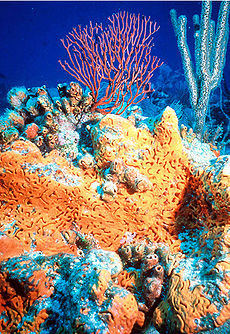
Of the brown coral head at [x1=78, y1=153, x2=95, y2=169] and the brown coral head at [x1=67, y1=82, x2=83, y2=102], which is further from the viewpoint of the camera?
the brown coral head at [x1=67, y1=82, x2=83, y2=102]

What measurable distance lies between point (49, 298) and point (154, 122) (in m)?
2.37

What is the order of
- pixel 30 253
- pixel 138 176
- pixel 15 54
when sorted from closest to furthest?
pixel 30 253
pixel 138 176
pixel 15 54

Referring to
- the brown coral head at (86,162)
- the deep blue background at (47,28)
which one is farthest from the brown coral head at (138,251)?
the deep blue background at (47,28)

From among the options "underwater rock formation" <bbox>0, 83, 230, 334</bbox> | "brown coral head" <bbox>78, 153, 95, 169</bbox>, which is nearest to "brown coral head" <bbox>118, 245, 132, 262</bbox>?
"underwater rock formation" <bbox>0, 83, 230, 334</bbox>

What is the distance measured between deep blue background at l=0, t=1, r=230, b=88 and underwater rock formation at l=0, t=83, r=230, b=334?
61.8m

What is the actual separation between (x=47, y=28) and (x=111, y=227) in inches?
4698

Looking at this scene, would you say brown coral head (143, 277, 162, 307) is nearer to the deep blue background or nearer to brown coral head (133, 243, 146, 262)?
brown coral head (133, 243, 146, 262)

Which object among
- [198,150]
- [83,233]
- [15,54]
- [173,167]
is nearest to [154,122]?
[173,167]

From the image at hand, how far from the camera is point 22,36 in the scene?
85.1m

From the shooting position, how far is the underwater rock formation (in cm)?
153

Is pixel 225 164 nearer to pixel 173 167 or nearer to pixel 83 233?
pixel 173 167

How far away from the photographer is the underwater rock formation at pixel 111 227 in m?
1.53

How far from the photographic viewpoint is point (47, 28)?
297 feet

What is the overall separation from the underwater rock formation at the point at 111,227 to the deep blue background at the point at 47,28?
61.8m
